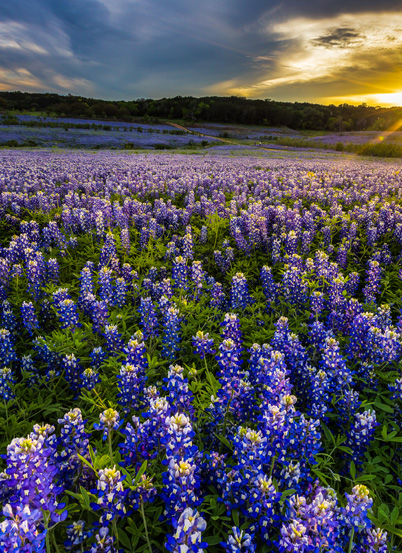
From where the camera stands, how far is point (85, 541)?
1730mm

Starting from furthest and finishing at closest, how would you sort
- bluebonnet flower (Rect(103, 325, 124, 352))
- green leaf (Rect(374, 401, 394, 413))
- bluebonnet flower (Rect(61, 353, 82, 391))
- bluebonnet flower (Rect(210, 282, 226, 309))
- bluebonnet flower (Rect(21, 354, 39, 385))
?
bluebonnet flower (Rect(210, 282, 226, 309)) → bluebonnet flower (Rect(103, 325, 124, 352)) → bluebonnet flower (Rect(21, 354, 39, 385)) → bluebonnet flower (Rect(61, 353, 82, 391)) → green leaf (Rect(374, 401, 394, 413))

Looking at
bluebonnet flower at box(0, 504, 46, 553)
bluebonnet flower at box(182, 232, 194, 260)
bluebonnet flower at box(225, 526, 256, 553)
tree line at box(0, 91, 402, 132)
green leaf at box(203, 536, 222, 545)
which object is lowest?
green leaf at box(203, 536, 222, 545)

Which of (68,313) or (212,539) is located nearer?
(212,539)

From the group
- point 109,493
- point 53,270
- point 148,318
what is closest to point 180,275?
point 148,318

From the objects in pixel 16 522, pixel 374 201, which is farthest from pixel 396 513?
pixel 374 201

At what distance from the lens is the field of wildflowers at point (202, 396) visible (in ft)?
5.09

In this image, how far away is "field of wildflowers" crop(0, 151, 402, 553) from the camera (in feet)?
5.09

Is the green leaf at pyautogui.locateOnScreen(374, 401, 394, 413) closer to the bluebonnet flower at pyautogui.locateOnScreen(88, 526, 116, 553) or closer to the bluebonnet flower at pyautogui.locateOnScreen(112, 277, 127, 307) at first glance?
the bluebonnet flower at pyautogui.locateOnScreen(88, 526, 116, 553)

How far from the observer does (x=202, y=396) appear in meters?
2.59

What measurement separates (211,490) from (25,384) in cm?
204

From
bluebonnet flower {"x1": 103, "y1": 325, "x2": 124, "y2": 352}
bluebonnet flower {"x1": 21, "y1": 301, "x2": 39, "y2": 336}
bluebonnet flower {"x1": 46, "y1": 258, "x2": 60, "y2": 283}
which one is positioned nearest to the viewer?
bluebonnet flower {"x1": 103, "y1": 325, "x2": 124, "y2": 352}

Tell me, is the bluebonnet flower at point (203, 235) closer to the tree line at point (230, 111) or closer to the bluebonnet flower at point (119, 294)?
the bluebonnet flower at point (119, 294)

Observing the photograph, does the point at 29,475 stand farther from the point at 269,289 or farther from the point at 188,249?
the point at 188,249

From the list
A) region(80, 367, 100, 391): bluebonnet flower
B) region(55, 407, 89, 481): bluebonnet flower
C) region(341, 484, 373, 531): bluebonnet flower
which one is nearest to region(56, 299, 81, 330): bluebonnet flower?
region(80, 367, 100, 391): bluebonnet flower
